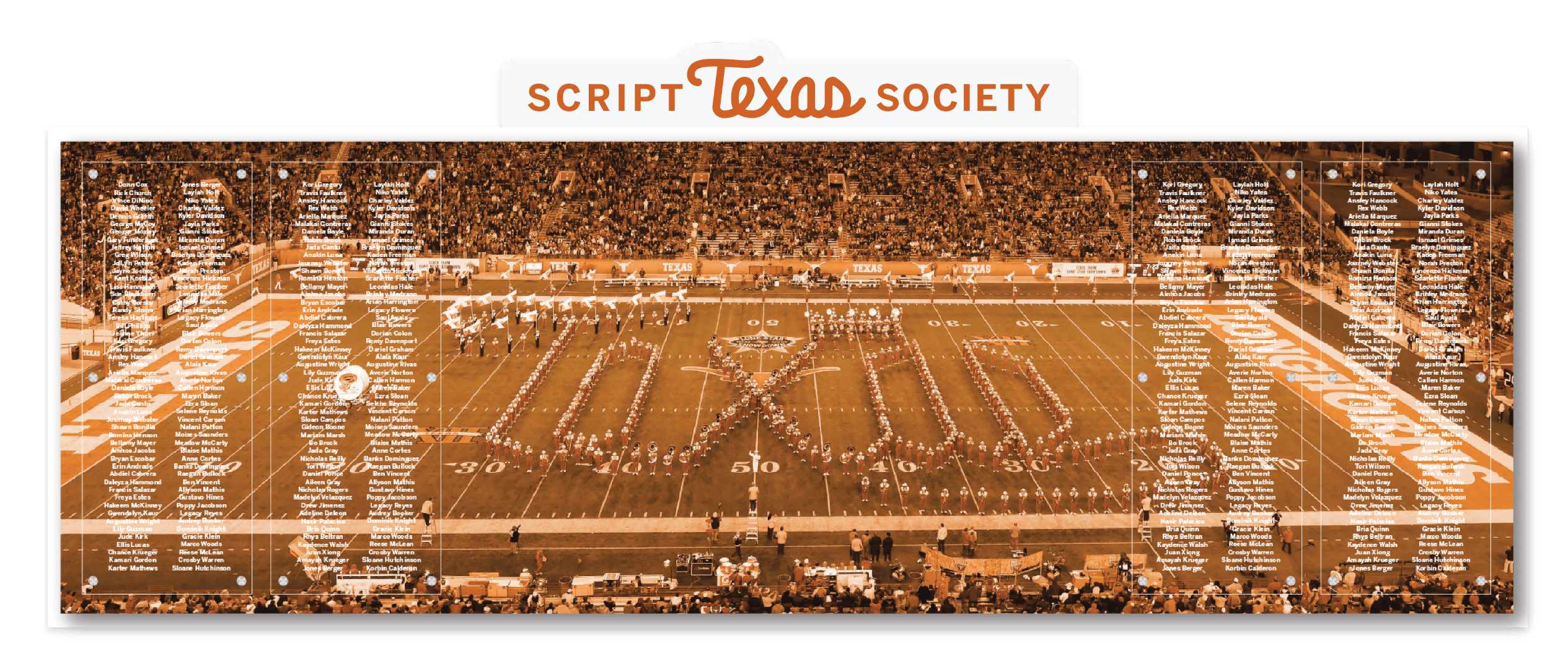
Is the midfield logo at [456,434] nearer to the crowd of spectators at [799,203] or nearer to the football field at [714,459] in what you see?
the football field at [714,459]

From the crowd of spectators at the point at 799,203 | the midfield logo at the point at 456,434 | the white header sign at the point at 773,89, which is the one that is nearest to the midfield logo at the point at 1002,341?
the crowd of spectators at the point at 799,203

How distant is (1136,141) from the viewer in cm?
1709

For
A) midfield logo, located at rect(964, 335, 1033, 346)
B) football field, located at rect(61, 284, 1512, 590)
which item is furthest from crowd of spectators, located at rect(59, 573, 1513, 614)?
midfield logo, located at rect(964, 335, 1033, 346)

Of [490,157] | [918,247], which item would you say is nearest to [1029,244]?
[918,247]

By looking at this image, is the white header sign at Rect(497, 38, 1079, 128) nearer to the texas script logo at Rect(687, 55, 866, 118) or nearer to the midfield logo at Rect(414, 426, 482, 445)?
the texas script logo at Rect(687, 55, 866, 118)

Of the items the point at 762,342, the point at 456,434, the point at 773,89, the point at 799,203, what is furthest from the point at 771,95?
the point at 799,203

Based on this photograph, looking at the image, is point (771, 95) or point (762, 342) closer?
point (771, 95)

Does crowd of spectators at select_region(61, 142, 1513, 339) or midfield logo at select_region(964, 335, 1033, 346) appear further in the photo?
midfield logo at select_region(964, 335, 1033, 346)

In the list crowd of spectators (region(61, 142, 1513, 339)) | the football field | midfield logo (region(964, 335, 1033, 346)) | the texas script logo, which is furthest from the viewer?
midfield logo (region(964, 335, 1033, 346))

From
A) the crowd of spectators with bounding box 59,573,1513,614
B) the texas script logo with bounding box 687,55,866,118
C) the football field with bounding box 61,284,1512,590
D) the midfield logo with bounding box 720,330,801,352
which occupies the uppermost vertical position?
the texas script logo with bounding box 687,55,866,118

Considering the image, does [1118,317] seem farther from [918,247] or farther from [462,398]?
[462,398]

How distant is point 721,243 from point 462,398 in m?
17.1

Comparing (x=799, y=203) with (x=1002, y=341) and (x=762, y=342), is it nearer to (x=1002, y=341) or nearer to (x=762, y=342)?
(x=762, y=342)

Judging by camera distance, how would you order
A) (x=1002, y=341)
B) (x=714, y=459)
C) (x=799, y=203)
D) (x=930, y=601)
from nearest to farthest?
1. (x=930, y=601)
2. (x=714, y=459)
3. (x=1002, y=341)
4. (x=799, y=203)
